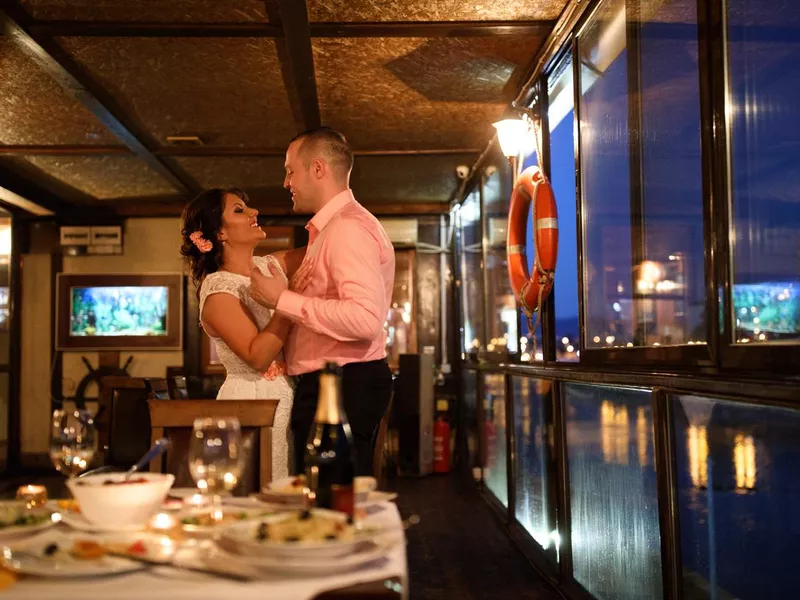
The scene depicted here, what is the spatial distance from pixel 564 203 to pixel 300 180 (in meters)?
2.09

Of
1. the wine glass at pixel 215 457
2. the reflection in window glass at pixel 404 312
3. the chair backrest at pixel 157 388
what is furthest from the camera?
the reflection in window glass at pixel 404 312

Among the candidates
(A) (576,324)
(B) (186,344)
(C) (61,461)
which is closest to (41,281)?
(B) (186,344)

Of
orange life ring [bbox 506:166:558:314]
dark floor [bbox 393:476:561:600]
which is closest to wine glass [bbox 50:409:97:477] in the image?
dark floor [bbox 393:476:561:600]

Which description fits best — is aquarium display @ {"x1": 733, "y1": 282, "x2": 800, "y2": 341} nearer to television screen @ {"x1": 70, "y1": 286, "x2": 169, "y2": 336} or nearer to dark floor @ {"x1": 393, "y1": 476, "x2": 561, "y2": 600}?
dark floor @ {"x1": 393, "y1": 476, "x2": 561, "y2": 600}

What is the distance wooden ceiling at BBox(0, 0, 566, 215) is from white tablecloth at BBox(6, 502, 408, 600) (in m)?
2.87

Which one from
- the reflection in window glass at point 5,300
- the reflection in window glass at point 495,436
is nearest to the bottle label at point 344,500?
the reflection in window glass at point 495,436

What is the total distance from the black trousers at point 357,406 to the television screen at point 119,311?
671 centimetres

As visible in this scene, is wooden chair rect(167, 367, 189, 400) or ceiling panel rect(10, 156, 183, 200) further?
ceiling panel rect(10, 156, 183, 200)

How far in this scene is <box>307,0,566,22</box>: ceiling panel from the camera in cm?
361

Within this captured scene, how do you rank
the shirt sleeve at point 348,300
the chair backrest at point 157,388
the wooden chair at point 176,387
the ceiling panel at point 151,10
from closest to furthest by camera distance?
the shirt sleeve at point 348,300
the ceiling panel at point 151,10
the chair backrest at point 157,388
the wooden chair at point 176,387

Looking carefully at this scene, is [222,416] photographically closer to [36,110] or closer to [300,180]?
[300,180]

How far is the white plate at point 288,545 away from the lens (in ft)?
3.77

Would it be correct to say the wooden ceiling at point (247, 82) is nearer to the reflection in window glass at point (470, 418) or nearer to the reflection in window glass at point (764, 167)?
the reflection in window glass at point (764, 167)

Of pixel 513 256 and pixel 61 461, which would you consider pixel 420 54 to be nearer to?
pixel 513 256
